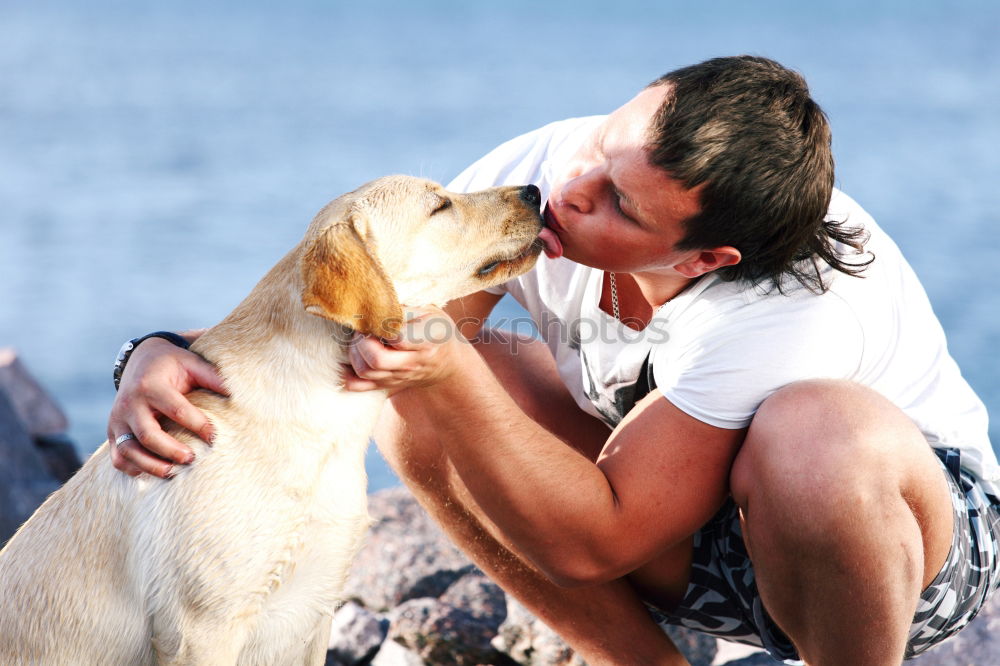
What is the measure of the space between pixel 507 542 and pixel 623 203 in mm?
925

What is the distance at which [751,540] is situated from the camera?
216cm

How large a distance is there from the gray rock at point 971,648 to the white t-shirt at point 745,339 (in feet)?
1.96

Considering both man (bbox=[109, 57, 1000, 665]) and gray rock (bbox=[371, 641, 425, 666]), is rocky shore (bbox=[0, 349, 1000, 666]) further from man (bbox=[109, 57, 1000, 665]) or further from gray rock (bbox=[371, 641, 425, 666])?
man (bbox=[109, 57, 1000, 665])

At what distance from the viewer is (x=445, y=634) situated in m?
2.94

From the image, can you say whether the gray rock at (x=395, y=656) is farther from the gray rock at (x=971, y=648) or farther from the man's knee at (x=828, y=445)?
the gray rock at (x=971, y=648)

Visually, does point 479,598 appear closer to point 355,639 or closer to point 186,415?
Result: point 355,639

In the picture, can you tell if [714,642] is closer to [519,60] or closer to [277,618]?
[277,618]

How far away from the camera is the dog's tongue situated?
228 cm

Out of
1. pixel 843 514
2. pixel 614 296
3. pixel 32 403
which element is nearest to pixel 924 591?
pixel 843 514

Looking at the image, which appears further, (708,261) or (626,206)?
(708,261)

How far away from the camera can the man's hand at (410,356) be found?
195 centimetres

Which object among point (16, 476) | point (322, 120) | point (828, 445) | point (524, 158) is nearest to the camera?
point (828, 445)

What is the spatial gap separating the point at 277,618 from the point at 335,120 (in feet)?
31.0

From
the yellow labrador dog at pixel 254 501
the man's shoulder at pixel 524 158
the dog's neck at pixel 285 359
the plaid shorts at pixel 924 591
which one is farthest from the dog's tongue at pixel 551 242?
the plaid shorts at pixel 924 591
